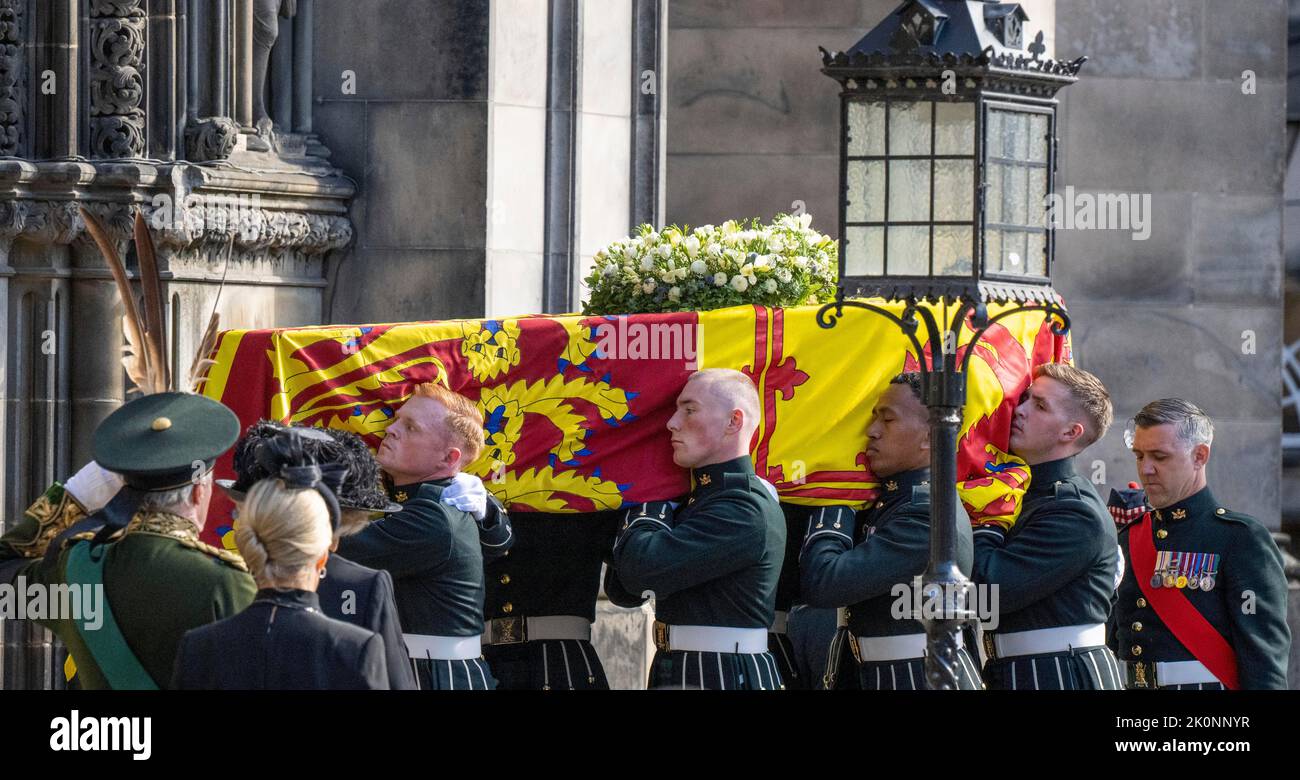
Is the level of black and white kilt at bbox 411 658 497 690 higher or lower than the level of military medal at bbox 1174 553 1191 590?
lower

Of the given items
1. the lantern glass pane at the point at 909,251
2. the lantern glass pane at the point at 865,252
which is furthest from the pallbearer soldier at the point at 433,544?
the lantern glass pane at the point at 909,251

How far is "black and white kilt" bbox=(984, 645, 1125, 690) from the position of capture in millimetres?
7336

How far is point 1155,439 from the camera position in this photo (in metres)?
7.30

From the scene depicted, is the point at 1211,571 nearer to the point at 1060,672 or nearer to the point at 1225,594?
the point at 1225,594

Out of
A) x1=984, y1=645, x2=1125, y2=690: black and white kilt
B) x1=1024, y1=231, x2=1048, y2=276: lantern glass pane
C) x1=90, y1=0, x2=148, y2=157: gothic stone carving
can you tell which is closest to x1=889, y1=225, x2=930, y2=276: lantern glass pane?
x1=1024, y1=231, x2=1048, y2=276: lantern glass pane

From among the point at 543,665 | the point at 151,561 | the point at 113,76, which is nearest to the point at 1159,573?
the point at 543,665

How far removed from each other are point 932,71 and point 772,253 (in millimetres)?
1581

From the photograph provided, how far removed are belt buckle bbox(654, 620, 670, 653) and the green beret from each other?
1819 millimetres

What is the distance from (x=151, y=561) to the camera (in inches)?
216

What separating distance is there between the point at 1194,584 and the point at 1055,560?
1.38 ft

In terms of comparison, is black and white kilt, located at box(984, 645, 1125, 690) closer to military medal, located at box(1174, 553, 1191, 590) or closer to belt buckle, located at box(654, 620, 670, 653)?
military medal, located at box(1174, 553, 1191, 590)

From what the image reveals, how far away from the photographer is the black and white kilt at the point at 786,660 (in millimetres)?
7809

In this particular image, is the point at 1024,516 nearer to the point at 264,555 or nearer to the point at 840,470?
the point at 840,470

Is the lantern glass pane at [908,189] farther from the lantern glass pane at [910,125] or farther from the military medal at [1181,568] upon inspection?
the military medal at [1181,568]
